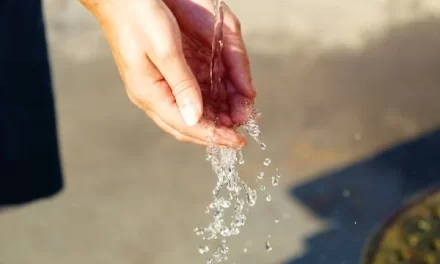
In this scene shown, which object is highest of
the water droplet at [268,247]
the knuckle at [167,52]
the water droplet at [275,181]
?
the knuckle at [167,52]

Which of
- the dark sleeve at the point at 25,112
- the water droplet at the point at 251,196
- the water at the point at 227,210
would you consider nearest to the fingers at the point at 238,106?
the water at the point at 227,210

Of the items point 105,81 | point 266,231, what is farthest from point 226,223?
point 105,81

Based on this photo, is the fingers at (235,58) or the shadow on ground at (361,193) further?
the shadow on ground at (361,193)

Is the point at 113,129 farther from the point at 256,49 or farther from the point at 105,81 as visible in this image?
the point at 256,49

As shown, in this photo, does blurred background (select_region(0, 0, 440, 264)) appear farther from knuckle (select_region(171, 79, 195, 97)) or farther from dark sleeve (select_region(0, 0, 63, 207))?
knuckle (select_region(171, 79, 195, 97))

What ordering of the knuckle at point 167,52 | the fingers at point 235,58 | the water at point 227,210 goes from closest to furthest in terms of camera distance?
1. the knuckle at point 167,52
2. the fingers at point 235,58
3. the water at point 227,210

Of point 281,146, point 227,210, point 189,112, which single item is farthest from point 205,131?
point 281,146

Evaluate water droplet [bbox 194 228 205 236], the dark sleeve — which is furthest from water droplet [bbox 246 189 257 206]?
the dark sleeve

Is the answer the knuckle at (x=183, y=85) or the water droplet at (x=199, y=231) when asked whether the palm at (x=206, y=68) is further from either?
the water droplet at (x=199, y=231)
